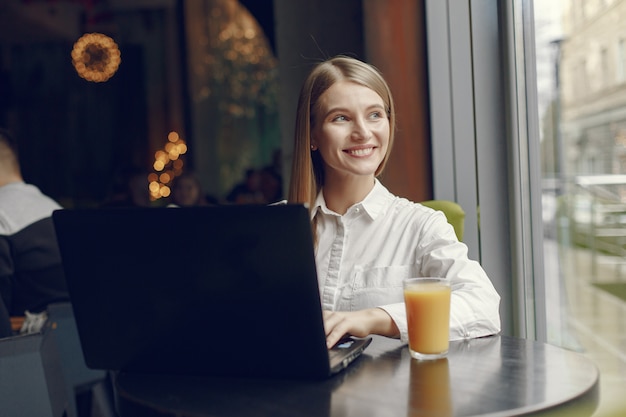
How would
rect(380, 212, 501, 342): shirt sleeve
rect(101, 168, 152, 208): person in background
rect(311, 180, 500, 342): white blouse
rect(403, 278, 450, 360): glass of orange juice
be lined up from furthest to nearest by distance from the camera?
rect(101, 168, 152, 208): person in background < rect(311, 180, 500, 342): white blouse < rect(380, 212, 501, 342): shirt sleeve < rect(403, 278, 450, 360): glass of orange juice

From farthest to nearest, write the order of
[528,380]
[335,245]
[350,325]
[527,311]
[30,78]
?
[30,78] < [527,311] < [335,245] < [350,325] < [528,380]

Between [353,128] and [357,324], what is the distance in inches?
19.9

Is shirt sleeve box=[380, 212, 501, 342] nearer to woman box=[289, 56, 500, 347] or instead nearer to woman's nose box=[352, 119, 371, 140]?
woman box=[289, 56, 500, 347]

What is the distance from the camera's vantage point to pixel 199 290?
0.93 metres

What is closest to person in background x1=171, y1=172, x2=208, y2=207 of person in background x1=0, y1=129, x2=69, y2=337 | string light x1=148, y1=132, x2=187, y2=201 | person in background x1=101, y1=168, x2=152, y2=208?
person in background x1=101, y1=168, x2=152, y2=208

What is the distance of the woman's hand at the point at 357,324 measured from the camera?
1085 mm

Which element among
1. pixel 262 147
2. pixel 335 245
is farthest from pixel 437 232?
pixel 262 147

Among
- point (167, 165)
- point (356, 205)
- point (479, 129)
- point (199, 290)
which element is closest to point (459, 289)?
point (356, 205)

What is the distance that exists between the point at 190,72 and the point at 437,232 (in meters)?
9.38

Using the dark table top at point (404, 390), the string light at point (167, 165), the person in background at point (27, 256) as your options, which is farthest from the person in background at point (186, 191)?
the dark table top at point (404, 390)

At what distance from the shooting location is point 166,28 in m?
10.5

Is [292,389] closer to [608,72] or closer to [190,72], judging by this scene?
[608,72]

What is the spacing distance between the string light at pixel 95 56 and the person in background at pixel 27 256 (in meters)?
5.17

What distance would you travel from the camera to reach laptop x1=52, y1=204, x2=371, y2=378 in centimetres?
89
